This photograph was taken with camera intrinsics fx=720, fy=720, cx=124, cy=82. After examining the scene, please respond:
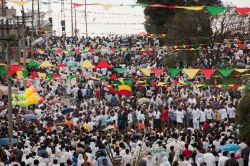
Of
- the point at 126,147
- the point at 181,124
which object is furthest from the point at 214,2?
the point at 126,147

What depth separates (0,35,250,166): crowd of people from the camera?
20.3 m

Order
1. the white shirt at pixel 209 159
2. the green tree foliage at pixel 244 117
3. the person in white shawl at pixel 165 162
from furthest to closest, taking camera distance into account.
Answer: the green tree foliage at pixel 244 117 < the white shirt at pixel 209 159 < the person in white shawl at pixel 165 162

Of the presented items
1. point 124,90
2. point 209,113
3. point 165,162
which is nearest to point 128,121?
point 209,113

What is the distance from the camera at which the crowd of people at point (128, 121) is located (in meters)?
20.3

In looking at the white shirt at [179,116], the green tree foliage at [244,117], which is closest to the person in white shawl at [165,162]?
the green tree foliage at [244,117]

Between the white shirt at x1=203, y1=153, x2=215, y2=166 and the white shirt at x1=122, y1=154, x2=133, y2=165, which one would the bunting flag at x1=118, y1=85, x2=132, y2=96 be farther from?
the white shirt at x1=203, y1=153, x2=215, y2=166

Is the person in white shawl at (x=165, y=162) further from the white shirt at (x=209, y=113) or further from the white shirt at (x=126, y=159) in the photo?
the white shirt at (x=209, y=113)

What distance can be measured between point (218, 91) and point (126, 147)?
620 inches

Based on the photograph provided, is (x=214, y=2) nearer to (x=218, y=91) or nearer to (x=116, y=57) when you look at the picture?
(x=116, y=57)

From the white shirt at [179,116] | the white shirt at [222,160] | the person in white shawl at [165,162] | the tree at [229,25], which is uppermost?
the tree at [229,25]

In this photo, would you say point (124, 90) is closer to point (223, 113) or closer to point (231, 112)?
point (223, 113)

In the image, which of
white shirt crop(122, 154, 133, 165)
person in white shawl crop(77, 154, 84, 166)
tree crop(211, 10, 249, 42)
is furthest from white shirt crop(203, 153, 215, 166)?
tree crop(211, 10, 249, 42)

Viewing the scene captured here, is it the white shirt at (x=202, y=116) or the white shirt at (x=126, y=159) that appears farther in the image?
the white shirt at (x=202, y=116)

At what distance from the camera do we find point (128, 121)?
29.6m
